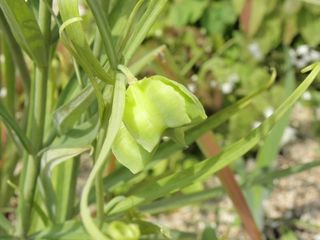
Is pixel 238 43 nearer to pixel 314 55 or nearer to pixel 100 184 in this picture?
pixel 314 55

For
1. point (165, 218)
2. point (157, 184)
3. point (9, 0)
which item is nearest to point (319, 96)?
point (165, 218)

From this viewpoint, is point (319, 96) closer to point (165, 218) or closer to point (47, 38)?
point (165, 218)

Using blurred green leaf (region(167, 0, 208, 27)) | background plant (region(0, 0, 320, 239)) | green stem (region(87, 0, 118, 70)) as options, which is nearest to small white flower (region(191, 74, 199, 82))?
blurred green leaf (region(167, 0, 208, 27))

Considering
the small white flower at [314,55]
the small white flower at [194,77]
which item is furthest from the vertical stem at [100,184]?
the small white flower at [314,55]

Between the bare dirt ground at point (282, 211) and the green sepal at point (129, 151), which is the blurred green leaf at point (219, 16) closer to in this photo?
the bare dirt ground at point (282, 211)

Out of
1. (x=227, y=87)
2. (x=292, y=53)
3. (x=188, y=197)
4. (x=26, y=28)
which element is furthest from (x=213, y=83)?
(x=26, y=28)
